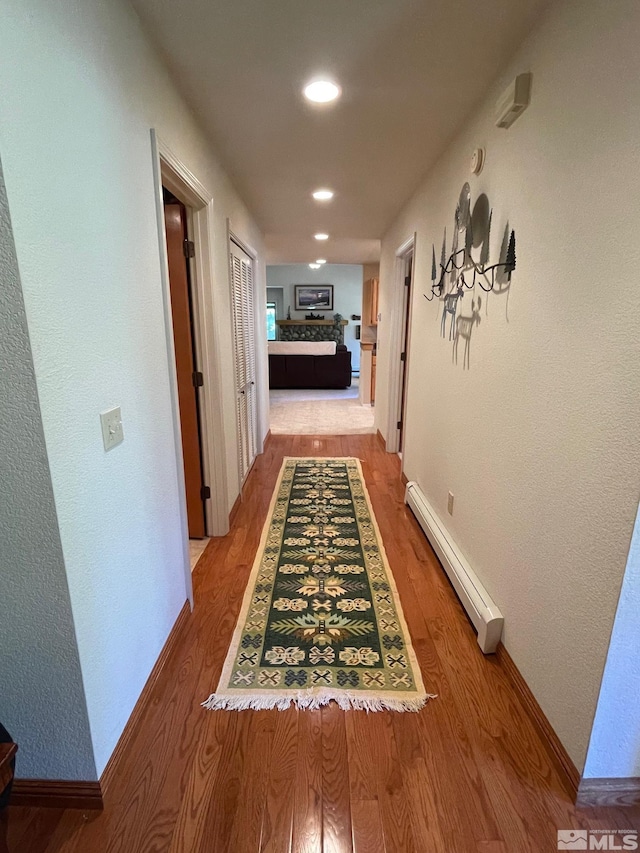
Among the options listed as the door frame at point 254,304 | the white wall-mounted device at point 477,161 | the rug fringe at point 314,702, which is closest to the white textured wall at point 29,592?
the rug fringe at point 314,702

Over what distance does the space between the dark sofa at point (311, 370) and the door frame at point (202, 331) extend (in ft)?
19.2

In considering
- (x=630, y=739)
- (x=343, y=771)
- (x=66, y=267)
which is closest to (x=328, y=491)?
(x=343, y=771)

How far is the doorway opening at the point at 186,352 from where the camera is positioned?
2.20 metres

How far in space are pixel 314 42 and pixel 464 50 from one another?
0.55 m

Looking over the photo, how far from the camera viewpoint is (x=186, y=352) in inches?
92.9

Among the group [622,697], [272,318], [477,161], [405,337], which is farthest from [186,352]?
[272,318]

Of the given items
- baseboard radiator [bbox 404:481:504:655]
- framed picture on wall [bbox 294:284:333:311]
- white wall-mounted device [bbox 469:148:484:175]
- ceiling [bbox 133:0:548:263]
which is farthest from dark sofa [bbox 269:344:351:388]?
white wall-mounted device [bbox 469:148:484:175]

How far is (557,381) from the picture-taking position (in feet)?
4.20

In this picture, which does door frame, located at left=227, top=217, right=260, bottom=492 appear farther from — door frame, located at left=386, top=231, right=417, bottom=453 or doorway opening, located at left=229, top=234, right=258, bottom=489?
door frame, located at left=386, top=231, right=417, bottom=453

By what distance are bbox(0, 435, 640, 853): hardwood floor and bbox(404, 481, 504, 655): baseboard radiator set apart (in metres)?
0.11

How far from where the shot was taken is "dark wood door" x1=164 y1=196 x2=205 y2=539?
86.4 inches

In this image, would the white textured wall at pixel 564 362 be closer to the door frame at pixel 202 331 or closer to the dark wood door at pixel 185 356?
the door frame at pixel 202 331

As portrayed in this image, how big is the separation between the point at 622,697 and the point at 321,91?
7.86 ft

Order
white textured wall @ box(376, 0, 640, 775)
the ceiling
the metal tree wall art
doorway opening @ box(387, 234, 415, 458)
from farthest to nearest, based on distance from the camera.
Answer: doorway opening @ box(387, 234, 415, 458)
the metal tree wall art
the ceiling
white textured wall @ box(376, 0, 640, 775)
